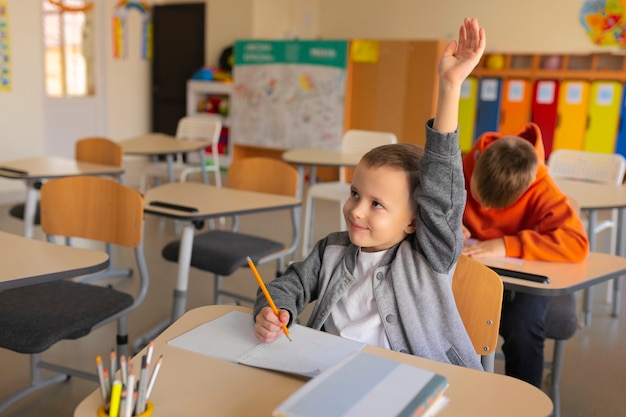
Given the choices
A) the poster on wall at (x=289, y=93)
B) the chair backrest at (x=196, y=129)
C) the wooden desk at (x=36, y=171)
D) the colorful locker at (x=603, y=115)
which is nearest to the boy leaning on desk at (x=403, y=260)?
the wooden desk at (x=36, y=171)

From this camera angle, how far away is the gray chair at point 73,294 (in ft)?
5.46

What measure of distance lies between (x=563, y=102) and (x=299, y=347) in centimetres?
621

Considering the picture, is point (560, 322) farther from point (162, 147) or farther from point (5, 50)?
point (5, 50)

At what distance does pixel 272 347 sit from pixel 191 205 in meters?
1.42

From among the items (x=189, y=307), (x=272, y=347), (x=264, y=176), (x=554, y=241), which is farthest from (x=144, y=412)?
(x=189, y=307)

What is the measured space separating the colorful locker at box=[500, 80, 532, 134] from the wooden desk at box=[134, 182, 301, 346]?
4802 millimetres

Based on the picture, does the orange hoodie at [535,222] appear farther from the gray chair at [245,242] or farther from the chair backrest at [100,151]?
the chair backrest at [100,151]

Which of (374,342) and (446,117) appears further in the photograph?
(374,342)

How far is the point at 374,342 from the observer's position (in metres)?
1.17

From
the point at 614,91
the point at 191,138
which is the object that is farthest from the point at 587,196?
the point at 614,91

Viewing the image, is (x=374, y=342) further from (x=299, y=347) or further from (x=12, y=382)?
(x=12, y=382)

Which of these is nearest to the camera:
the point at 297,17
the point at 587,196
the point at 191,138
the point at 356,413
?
the point at 356,413

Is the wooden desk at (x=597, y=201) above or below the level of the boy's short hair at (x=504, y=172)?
below

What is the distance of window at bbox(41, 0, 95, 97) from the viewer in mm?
6832
